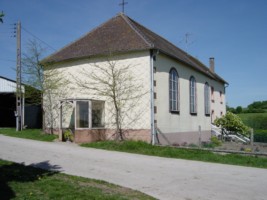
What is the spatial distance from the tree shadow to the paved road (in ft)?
0.61

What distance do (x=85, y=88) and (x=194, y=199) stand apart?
13.5 meters

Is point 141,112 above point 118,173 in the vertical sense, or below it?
above

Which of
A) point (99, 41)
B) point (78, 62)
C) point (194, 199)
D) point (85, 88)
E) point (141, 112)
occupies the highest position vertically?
point (99, 41)

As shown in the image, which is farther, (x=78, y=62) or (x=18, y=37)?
(x=18, y=37)

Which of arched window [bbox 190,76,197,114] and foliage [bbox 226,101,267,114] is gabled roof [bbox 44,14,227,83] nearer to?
arched window [bbox 190,76,197,114]

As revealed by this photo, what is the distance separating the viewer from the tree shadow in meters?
6.97

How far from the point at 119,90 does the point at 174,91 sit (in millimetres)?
4002

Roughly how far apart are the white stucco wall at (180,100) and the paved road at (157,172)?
5163 millimetres

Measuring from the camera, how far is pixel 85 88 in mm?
19562

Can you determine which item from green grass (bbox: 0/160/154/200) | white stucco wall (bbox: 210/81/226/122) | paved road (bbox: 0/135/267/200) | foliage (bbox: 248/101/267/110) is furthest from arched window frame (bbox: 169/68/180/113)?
foliage (bbox: 248/101/267/110)

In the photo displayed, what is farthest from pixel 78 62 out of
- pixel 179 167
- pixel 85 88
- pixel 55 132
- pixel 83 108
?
pixel 179 167

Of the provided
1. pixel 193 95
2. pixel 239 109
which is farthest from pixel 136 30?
pixel 239 109

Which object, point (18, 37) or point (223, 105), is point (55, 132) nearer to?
point (18, 37)

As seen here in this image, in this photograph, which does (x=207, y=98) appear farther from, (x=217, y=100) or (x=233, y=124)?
(x=217, y=100)
